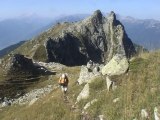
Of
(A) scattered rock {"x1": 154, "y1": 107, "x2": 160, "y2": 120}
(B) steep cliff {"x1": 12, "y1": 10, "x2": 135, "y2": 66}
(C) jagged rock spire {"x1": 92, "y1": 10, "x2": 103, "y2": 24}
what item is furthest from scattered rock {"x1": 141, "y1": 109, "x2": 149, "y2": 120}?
(C) jagged rock spire {"x1": 92, "y1": 10, "x2": 103, "y2": 24}

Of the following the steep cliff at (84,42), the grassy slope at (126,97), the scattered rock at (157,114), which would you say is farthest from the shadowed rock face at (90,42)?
the scattered rock at (157,114)

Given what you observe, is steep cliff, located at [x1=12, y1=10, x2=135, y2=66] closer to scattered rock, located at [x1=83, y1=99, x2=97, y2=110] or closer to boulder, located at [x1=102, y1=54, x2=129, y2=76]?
boulder, located at [x1=102, y1=54, x2=129, y2=76]

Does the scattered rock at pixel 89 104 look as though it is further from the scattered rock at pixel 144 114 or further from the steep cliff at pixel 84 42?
the steep cliff at pixel 84 42

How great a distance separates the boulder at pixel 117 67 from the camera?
2479cm

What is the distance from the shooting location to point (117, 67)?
82.5 feet

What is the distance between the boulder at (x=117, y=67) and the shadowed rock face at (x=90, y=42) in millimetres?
94981

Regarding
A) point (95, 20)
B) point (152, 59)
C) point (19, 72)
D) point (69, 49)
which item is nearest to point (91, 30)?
point (95, 20)

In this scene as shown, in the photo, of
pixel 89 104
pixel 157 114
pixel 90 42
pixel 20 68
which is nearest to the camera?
pixel 157 114

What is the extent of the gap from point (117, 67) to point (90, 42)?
128 meters

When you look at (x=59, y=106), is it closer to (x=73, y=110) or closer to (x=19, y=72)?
(x=73, y=110)

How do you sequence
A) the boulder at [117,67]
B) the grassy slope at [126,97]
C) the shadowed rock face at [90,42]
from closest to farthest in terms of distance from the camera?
the grassy slope at [126,97], the boulder at [117,67], the shadowed rock face at [90,42]

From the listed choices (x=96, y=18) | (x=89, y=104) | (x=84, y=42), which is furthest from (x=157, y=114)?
(x=96, y=18)

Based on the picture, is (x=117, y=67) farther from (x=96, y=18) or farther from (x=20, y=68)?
(x=96, y=18)

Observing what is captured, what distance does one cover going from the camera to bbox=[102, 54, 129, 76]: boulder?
24.8 m
